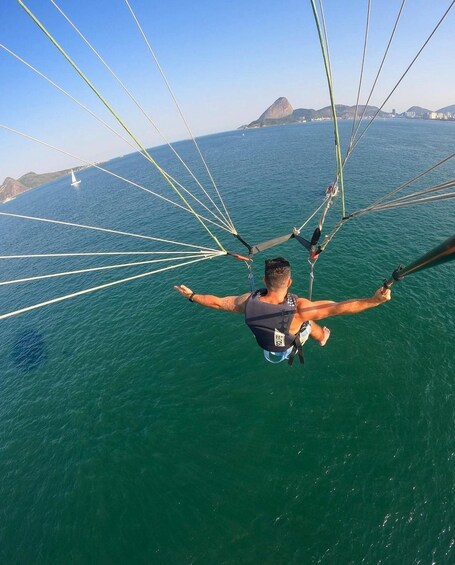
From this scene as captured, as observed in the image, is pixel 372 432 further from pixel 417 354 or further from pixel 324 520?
pixel 417 354

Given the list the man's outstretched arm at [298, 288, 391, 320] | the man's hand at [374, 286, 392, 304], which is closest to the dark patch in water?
the man's outstretched arm at [298, 288, 391, 320]

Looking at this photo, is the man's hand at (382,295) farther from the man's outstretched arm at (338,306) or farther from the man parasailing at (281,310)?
the man parasailing at (281,310)

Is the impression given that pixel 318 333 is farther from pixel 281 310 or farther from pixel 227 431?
pixel 227 431

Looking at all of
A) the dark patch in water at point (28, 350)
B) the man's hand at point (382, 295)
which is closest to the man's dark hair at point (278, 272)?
Result: the man's hand at point (382, 295)

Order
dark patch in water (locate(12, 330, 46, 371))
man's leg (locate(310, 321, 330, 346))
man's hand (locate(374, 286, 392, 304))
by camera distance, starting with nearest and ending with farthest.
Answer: man's hand (locate(374, 286, 392, 304)), man's leg (locate(310, 321, 330, 346)), dark patch in water (locate(12, 330, 46, 371))

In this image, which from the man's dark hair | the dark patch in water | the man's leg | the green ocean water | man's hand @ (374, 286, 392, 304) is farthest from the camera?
the dark patch in water

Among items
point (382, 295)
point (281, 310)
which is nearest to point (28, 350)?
point (281, 310)

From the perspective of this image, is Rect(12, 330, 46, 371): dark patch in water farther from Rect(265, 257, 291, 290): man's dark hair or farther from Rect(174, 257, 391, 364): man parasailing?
Rect(265, 257, 291, 290): man's dark hair

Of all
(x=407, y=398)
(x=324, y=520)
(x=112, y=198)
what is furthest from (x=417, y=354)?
(x=112, y=198)

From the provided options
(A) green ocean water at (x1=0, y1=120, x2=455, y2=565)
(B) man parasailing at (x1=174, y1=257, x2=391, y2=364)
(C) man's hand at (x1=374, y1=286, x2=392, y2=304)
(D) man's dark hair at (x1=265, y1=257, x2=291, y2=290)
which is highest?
(D) man's dark hair at (x1=265, y1=257, x2=291, y2=290)
